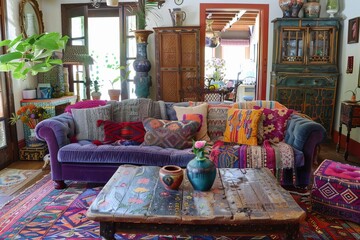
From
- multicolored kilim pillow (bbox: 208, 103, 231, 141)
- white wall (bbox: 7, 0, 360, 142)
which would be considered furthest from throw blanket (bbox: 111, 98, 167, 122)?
white wall (bbox: 7, 0, 360, 142)

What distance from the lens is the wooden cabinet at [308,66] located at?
214 inches

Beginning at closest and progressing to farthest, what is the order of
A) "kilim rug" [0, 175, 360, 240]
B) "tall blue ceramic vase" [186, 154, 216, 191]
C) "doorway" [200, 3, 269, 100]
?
"tall blue ceramic vase" [186, 154, 216, 191] → "kilim rug" [0, 175, 360, 240] → "doorway" [200, 3, 269, 100]

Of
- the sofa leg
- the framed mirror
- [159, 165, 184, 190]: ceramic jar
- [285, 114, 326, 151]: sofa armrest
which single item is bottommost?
the sofa leg

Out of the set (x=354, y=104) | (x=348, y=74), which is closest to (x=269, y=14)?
(x=348, y=74)

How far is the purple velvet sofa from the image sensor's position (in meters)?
3.19

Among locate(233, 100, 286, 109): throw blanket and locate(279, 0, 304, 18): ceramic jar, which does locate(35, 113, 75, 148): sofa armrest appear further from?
locate(279, 0, 304, 18): ceramic jar

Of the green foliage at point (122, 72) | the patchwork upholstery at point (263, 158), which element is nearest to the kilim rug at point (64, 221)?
the patchwork upholstery at point (263, 158)

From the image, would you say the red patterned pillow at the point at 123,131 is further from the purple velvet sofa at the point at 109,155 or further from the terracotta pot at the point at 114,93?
the terracotta pot at the point at 114,93

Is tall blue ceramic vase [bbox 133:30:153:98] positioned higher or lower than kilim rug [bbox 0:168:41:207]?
higher

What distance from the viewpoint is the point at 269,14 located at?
231 inches

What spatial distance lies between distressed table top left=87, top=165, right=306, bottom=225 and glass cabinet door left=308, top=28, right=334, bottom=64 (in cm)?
377

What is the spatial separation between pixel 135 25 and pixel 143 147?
3379mm

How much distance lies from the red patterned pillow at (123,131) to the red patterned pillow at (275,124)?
1.34m

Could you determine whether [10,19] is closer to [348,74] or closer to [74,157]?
[74,157]
